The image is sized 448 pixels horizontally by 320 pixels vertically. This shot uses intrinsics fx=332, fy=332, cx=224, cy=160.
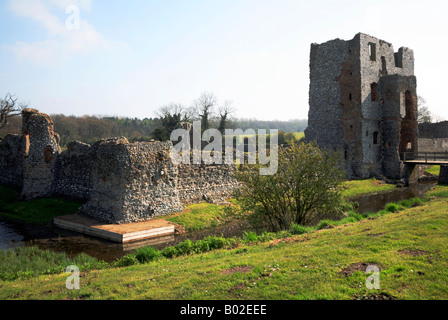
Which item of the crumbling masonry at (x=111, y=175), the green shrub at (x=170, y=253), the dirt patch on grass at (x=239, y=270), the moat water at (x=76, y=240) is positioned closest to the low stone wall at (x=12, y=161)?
the crumbling masonry at (x=111, y=175)

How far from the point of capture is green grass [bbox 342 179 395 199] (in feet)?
84.7

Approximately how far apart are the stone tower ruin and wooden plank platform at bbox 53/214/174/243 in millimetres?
22016

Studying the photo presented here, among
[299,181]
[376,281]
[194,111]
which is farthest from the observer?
[194,111]

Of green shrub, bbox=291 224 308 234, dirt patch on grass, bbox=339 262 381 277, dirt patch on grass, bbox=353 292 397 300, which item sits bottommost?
green shrub, bbox=291 224 308 234

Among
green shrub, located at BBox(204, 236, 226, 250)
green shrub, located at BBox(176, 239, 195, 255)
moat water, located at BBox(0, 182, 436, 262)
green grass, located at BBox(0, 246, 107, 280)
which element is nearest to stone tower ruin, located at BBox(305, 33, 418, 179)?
moat water, located at BBox(0, 182, 436, 262)

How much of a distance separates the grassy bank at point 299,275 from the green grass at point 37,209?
31.7ft

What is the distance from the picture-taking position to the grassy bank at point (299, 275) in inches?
228

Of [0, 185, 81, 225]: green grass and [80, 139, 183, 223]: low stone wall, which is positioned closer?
[80, 139, 183, 223]: low stone wall

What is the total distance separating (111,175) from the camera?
16.2 metres

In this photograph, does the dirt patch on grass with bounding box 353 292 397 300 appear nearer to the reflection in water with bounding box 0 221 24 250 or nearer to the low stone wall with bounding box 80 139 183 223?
the low stone wall with bounding box 80 139 183 223

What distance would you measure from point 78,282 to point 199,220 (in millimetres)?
9814

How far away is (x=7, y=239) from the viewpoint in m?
14.3

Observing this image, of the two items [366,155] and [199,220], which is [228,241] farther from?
[366,155]
